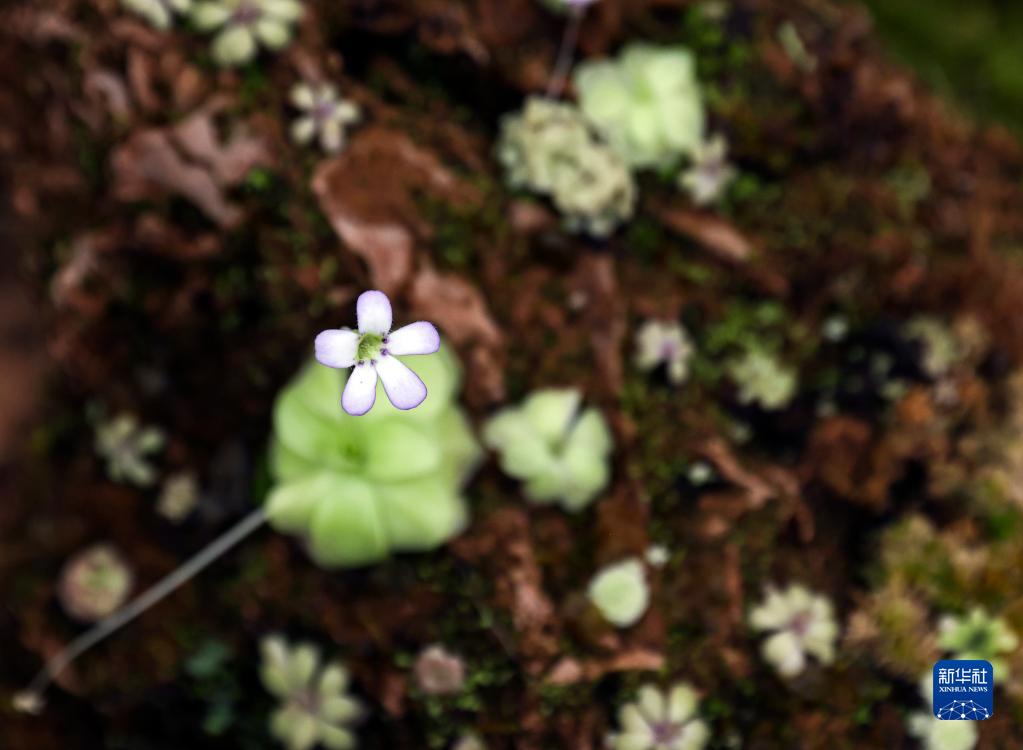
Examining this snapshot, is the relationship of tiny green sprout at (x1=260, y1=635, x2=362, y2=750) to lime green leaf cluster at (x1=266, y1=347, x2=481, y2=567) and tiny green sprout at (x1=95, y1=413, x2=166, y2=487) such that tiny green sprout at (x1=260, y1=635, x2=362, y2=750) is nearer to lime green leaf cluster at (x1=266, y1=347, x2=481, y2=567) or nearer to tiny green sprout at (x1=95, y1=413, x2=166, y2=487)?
lime green leaf cluster at (x1=266, y1=347, x2=481, y2=567)

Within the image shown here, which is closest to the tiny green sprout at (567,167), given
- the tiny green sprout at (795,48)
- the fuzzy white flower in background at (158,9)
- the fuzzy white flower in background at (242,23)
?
the fuzzy white flower in background at (242,23)

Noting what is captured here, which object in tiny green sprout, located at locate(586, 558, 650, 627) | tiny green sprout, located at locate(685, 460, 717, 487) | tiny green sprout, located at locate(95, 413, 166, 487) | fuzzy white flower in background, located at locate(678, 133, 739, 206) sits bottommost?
tiny green sprout, located at locate(586, 558, 650, 627)

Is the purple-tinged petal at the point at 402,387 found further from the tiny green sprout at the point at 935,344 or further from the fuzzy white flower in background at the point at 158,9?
the tiny green sprout at the point at 935,344

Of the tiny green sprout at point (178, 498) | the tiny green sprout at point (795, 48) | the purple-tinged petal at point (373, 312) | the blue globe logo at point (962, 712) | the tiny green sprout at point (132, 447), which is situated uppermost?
the tiny green sprout at point (795, 48)

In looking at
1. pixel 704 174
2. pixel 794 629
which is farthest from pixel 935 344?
pixel 794 629

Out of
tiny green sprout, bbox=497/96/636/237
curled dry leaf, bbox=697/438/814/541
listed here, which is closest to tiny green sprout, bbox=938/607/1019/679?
curled dry leaf, bbox=697/438/814/541

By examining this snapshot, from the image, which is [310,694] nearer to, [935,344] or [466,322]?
[466,322]

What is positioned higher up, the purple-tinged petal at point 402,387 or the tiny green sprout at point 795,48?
the tiny green sprout at point 795,48
